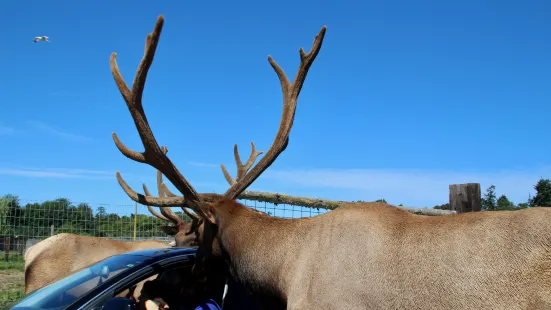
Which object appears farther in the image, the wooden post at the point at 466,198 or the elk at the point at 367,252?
the wooden post at the point at 466,198

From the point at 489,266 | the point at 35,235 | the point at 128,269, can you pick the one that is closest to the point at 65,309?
the point at 128,269

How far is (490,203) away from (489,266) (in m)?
5.95

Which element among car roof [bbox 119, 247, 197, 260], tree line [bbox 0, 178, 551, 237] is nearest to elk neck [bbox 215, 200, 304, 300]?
car roof [bbox 119, 247, 197, 260]

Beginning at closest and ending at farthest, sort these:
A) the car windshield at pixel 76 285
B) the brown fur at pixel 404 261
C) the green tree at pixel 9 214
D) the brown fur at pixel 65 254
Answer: the brown fur at pixel 404 261 < the car windshield at pixel 76 285 < the brown fur at pixel 65 254 < the green tree at pixel 9 214

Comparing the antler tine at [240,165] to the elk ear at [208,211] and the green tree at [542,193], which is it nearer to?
the elk ear at [208,211]

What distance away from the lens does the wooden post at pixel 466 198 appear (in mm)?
6348

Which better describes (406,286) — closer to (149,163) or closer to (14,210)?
(149,163)

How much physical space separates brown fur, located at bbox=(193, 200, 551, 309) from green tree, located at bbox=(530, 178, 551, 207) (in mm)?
9299

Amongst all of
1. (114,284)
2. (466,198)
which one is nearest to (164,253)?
(114,284)

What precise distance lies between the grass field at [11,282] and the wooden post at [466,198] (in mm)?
6181

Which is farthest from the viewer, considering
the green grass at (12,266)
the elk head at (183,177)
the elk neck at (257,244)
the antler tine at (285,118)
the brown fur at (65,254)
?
the green grass at (12,266)

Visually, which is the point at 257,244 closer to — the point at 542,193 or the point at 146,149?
the point at 146,149

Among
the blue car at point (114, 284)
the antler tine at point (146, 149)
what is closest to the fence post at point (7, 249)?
the antler tine at point (146, 149)

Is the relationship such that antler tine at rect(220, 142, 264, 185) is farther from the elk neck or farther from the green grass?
the green grass
